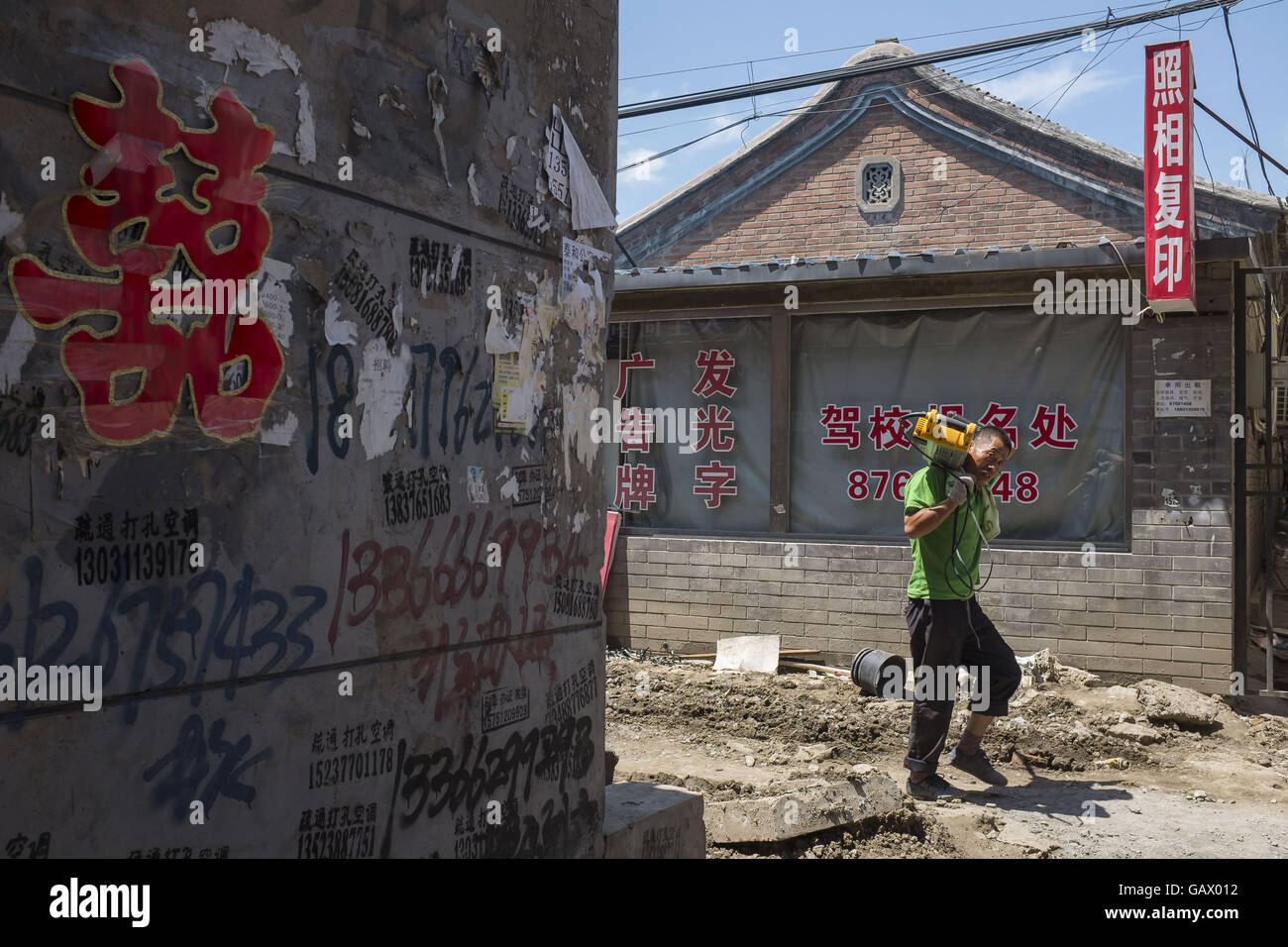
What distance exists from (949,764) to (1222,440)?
3178mm

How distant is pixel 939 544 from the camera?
5637mm

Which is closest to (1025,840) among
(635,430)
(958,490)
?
(958,490)

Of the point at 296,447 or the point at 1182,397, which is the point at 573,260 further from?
the point at 1182,397

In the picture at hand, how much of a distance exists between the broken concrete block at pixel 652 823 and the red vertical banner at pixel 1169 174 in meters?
4.91

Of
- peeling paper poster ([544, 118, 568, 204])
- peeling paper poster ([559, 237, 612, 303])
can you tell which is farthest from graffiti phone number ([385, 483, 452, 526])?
peeling paper poster ([544, 118, 568, 204])

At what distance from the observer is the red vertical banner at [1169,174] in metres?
6.91

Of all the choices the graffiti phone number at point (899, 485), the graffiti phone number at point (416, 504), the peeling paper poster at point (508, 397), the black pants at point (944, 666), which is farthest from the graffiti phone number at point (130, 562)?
the graffiti phone number at point (899, 485)

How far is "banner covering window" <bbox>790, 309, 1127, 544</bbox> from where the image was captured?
798 centimetres

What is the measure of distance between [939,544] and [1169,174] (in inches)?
127

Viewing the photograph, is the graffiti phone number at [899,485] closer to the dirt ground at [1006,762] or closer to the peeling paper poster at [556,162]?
the dirt ground at [1006,762]

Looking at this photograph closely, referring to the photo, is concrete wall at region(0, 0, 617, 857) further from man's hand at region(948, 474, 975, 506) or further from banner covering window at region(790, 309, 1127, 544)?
banner covering window at region(790, 309, 1127, 544)

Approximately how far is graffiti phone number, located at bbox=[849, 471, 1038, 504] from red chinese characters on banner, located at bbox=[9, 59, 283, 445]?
671 centimetres
